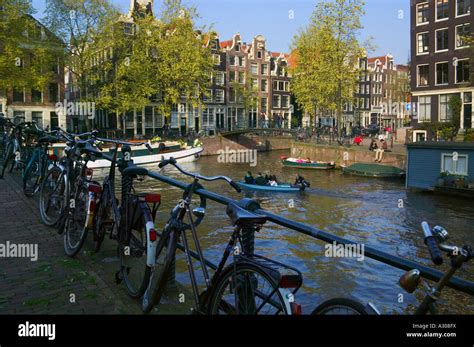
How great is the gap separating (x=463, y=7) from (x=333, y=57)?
11.4 meters

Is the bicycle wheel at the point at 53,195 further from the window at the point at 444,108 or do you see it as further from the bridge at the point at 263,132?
the bridge at the point at 263,132

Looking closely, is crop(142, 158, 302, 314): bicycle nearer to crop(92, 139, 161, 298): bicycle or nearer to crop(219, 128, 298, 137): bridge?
crop(92, 139, 161, 298): bicycle

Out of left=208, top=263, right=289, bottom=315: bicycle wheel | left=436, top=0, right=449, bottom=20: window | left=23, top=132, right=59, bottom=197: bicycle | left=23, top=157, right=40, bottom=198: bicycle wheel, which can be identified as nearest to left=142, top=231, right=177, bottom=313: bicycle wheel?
left=208, top=263, right=289, bottom=315: bicycle wheel

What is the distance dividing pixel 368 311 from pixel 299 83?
48149 mm

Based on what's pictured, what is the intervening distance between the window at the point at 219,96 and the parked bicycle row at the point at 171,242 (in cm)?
5606

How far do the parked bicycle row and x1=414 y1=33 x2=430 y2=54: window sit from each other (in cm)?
4342

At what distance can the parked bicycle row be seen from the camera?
8.38 ft

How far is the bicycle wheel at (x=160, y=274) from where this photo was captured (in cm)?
384

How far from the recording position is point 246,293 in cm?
296

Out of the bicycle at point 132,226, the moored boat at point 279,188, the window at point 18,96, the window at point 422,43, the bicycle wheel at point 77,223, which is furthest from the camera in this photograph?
the window at point 18,96

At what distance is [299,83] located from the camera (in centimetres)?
4906

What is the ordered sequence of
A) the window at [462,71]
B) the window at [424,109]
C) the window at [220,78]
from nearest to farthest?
the window at [462,71] → the window at [424,109] → the window at [220,78]

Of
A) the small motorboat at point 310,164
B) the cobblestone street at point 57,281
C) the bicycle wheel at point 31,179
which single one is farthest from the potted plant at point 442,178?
the cobblestone street at point 57,281

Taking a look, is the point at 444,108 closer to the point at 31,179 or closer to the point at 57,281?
the point at 31,179
